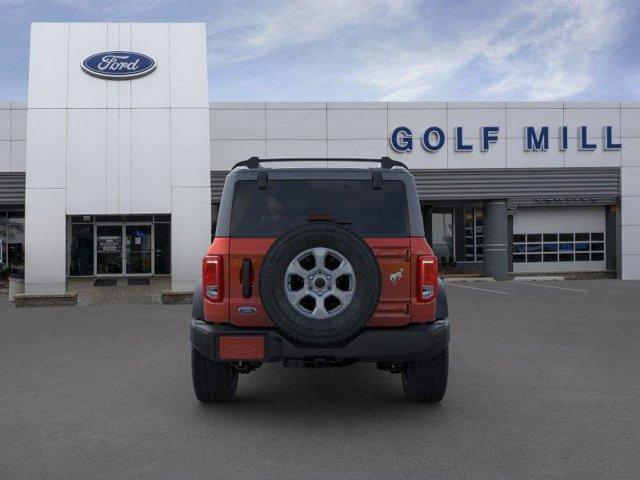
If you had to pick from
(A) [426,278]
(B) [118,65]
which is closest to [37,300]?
(B) [118,65]

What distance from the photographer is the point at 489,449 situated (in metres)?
4.47

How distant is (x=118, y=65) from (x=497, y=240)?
1663 centimetres

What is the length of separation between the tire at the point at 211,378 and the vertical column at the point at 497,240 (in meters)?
22.4

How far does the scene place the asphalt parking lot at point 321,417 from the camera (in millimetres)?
4168

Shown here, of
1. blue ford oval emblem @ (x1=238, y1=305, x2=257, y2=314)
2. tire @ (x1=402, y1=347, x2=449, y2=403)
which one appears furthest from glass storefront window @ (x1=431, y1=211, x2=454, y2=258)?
blue ford oval emblem @ (x1=238, y1=305, x2=257, y2=314)

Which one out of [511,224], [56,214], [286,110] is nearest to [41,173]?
[56,214]

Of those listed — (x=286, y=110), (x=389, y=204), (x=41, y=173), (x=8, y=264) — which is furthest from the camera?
(x=8, y=264)

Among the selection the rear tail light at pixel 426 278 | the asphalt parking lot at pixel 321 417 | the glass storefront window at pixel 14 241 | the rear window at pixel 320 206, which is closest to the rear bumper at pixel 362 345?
the rear tail light at pixel 426 278

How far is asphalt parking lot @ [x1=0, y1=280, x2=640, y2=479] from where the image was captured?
417 centimetres

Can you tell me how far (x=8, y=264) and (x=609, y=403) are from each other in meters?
27.7

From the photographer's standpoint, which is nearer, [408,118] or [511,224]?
[408,118]

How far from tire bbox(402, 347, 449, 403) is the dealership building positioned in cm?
1184

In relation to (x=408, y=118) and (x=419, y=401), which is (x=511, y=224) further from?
(x=419, y=401)

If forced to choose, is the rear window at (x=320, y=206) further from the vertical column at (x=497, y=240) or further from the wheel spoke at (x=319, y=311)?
the vertical column at (x=497, y=240)
